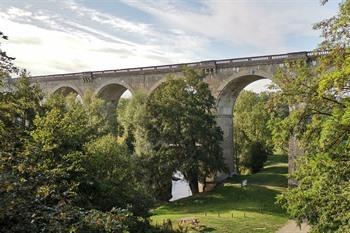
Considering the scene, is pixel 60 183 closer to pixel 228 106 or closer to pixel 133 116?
pixel 133 116

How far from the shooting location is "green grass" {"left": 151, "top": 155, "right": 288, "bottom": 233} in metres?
22.2

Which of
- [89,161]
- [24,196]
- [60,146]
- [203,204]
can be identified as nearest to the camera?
[24,196]

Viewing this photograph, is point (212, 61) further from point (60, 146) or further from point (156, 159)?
point (60, 146)

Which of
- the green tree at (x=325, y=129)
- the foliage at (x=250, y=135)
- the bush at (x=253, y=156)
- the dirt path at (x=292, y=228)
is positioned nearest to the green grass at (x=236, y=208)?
the dirt path at (x=292, y=228)

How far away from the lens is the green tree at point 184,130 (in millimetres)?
29891

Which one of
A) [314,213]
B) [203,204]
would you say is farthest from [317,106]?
[203,204]

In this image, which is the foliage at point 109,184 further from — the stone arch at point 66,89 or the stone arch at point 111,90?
the stone arch at point 66,89

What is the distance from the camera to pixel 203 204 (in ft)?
95.0

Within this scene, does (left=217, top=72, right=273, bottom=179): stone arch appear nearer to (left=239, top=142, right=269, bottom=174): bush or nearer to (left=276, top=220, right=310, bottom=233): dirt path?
(left=239, top=142, right=269, bottom=174): bush

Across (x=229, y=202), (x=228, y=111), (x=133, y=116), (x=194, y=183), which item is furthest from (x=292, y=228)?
(x=228, y=111)

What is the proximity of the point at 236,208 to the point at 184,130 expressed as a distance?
7.14 meters

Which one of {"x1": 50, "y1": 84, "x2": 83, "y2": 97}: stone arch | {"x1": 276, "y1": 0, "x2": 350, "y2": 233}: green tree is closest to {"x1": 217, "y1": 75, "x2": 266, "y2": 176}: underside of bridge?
{"x1": 50, "y1": 84, "x2": 83, "y2": 97}: stone arch

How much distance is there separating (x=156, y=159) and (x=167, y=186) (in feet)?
9.44

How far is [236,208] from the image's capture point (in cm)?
2695
